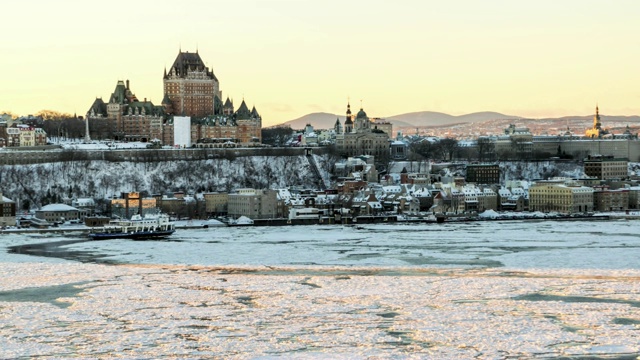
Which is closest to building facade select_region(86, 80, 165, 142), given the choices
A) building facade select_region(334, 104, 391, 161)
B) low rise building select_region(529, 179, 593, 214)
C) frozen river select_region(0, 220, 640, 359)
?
building facade select_region(334, 104, 391, 161)

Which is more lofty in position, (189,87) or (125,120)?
(189,87)

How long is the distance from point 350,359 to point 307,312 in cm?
596

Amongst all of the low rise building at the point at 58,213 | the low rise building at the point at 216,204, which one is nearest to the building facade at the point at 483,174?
the low rise building at the point at 216,204

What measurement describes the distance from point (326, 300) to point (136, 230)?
3330 cm

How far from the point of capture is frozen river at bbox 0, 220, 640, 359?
25.9m

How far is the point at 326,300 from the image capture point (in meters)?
32.4

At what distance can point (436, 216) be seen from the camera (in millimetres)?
76375

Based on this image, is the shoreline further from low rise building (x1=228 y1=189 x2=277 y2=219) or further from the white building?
the white building

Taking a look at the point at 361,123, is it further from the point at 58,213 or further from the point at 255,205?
the point at 58,213

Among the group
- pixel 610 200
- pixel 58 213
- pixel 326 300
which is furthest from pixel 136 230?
pixel 610 200

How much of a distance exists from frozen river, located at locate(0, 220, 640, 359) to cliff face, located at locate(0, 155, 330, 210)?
101ft

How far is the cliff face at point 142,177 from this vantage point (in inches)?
3290

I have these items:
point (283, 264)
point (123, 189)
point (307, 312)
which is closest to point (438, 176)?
point (123, 189)

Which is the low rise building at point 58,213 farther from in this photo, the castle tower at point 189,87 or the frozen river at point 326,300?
the castle tower at point 189,87
